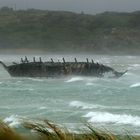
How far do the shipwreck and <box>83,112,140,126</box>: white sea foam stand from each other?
30304 mm

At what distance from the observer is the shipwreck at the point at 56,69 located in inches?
2426

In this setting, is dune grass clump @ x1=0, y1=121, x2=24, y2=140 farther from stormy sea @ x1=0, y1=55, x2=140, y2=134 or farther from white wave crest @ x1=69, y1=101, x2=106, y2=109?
white wave crest @ x1=69, y1=101, x2=106, y2=109

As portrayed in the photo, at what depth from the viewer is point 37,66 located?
61594 millimetres

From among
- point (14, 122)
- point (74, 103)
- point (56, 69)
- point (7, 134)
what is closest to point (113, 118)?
point (74, 103)

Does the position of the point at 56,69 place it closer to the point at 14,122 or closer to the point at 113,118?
the point at 113,118

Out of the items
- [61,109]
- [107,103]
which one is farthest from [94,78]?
[61,109]

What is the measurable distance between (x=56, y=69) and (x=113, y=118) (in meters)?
33.5

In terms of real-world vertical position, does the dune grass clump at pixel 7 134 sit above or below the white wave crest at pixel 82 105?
above

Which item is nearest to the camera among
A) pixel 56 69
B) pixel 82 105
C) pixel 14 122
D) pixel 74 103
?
pixel 14 122

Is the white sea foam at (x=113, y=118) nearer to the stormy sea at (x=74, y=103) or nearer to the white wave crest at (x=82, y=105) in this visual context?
the stormy sea at (x=74, y=103)

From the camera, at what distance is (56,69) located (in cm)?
6244

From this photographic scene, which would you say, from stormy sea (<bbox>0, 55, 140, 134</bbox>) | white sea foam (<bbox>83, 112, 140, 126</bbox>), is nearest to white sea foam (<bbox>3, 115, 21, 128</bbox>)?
stormy sea (<bbox>0, 55, 140, 134</bbox>)

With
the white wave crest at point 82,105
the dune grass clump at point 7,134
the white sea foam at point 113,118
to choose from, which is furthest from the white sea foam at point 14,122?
the white wave crest at point 82,105

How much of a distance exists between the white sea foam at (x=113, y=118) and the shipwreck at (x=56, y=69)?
30304 millimetres
